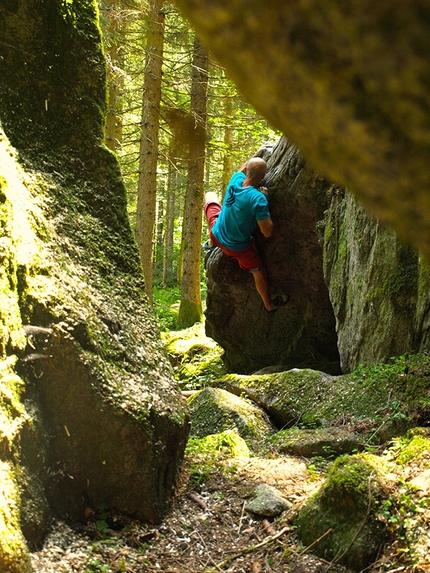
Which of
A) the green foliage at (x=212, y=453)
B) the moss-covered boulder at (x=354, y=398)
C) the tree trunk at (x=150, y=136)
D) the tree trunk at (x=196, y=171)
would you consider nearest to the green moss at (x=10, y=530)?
the green foliage at (x=212, y=453)

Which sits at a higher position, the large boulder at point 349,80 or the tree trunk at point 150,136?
the tree trunk at point 150,136

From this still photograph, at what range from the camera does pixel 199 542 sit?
3.38m

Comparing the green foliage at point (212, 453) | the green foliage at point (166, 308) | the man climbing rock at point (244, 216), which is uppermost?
the man climbing rock at point (244, 216)

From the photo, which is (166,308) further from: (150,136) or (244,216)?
(244,216)

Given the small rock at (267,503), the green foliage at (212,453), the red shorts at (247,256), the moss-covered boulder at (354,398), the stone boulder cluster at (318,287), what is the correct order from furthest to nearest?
the red shorts at (247,256), the stone boulder cluster at (318,287), the moss-covered boulder at (354,398), the green foliage at (212,453), the small rock at (267,503)

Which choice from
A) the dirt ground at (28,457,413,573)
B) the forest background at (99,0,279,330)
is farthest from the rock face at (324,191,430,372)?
the forest background at (99,0,279,330)

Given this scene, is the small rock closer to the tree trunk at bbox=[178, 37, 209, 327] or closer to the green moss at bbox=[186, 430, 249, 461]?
the green moss at bbox=[186, 430, 249, 461]

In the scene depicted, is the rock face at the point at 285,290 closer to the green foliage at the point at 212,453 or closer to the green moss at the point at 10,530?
the green foliage at the point at 212,453

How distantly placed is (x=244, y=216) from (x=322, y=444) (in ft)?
13.5

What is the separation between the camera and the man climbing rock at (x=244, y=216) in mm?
7938

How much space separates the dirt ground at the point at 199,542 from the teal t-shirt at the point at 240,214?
15.2 ft

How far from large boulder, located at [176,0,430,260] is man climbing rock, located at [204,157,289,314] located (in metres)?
6.92

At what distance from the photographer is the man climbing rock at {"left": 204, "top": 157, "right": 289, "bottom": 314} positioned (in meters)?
7.94

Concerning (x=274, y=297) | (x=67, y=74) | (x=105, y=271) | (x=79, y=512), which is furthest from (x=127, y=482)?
(x=274, y=297)
